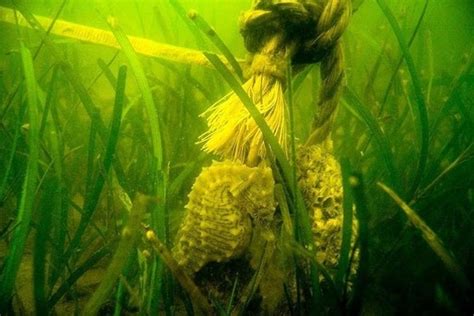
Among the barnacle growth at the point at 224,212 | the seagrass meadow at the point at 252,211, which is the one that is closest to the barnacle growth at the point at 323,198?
the seagrass meadow at the point at 252,211

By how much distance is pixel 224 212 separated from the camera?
3.14ft

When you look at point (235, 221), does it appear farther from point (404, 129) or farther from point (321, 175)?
point (404, 129)

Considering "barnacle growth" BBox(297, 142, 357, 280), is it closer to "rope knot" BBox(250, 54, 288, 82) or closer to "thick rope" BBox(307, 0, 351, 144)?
"thick rope" BBox(307, 0, 351, 144)

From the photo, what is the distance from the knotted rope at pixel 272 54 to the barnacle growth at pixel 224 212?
6 cm

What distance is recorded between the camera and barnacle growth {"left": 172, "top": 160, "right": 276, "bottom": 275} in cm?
95

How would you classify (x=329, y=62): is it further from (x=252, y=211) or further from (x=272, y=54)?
(x=252, y=211)

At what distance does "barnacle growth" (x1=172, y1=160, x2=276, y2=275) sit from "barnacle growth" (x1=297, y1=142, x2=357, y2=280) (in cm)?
12

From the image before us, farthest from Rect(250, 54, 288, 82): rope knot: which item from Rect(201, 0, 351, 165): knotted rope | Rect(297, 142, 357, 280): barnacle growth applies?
Rect(297, 142, 357, 280): barnacle growth

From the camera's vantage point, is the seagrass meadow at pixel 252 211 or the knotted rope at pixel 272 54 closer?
the seagrass meadow at pixel 252 211

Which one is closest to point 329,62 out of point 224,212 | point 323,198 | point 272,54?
point 272,54

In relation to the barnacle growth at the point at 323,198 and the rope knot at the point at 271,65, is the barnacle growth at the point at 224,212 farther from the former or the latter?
the rope knot at the point at 271,65

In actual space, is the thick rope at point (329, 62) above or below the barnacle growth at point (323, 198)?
above

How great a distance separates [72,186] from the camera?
6.95ft

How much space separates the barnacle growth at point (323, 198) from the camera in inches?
40.2
